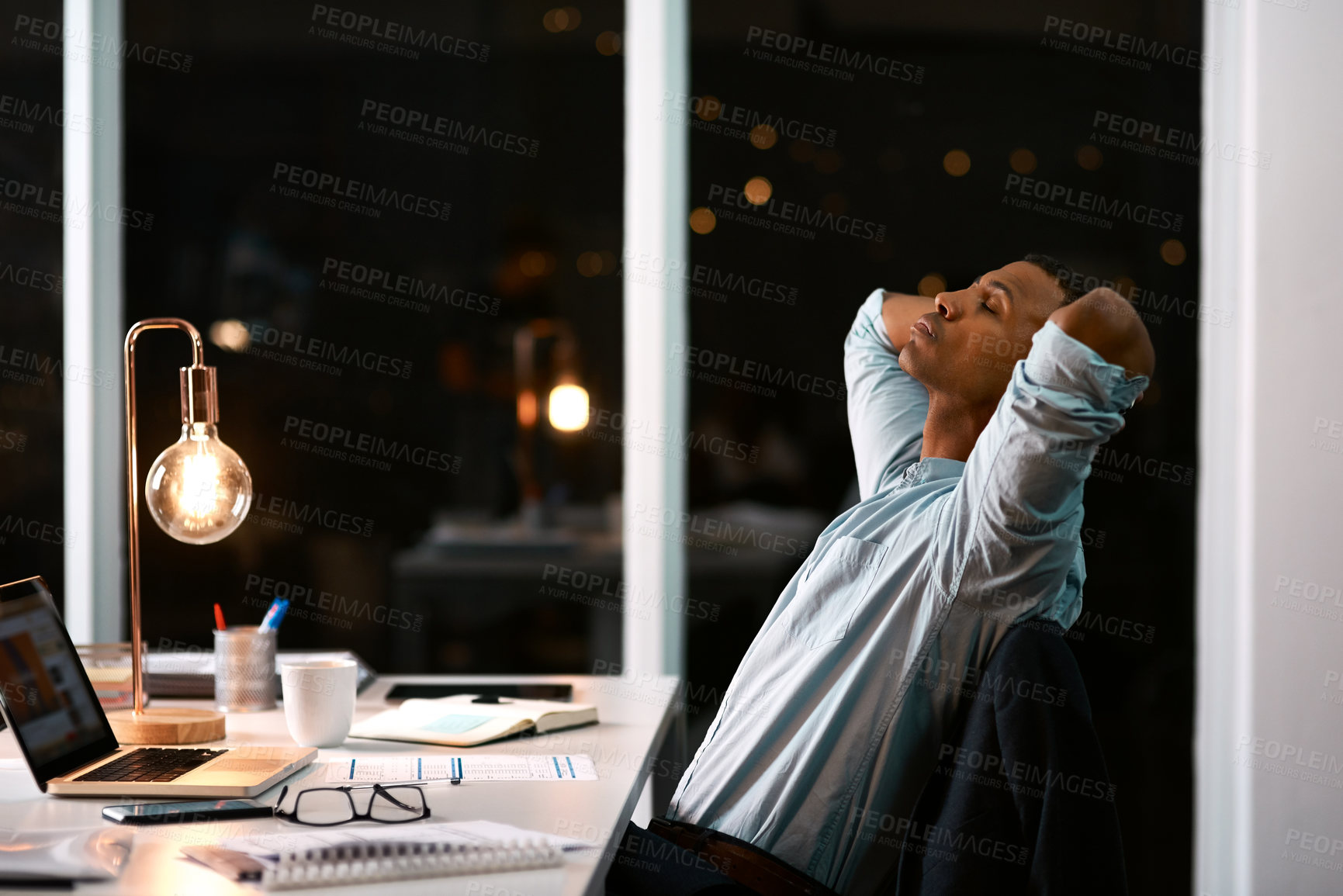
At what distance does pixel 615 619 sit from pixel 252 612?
3.22 ft

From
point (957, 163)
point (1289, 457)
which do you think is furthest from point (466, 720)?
point (957, 163)

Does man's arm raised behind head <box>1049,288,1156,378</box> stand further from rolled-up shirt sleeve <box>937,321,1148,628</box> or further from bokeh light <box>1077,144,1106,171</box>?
bokeh light <box>1077,144,1106,171</box>

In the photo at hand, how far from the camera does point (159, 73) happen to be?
305 cm

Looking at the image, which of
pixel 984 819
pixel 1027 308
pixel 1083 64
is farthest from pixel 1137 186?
pixel 984 819

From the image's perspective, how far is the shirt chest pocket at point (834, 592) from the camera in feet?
5.08

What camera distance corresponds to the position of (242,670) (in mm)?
1830

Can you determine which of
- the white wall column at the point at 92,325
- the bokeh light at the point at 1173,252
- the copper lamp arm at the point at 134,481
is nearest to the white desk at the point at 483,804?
the copper lamp arm at the point at 134,481

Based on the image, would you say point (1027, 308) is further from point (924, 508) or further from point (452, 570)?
point (452, 570)

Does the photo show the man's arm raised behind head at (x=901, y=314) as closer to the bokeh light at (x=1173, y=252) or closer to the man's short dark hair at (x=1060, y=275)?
the man's short dark hair at (x=1060, y=275)

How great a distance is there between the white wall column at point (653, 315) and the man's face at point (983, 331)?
1.10 m

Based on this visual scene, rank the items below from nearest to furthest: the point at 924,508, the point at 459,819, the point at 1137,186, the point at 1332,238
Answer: the point at 459,819
the point at 924,508
the point at 1332,238
the point at 1137,186

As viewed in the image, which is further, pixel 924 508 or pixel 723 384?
pixel 723 384

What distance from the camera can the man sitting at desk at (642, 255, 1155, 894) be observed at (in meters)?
1.28

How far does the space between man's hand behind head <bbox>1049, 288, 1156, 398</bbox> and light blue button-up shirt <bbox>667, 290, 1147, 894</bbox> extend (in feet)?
0.07
